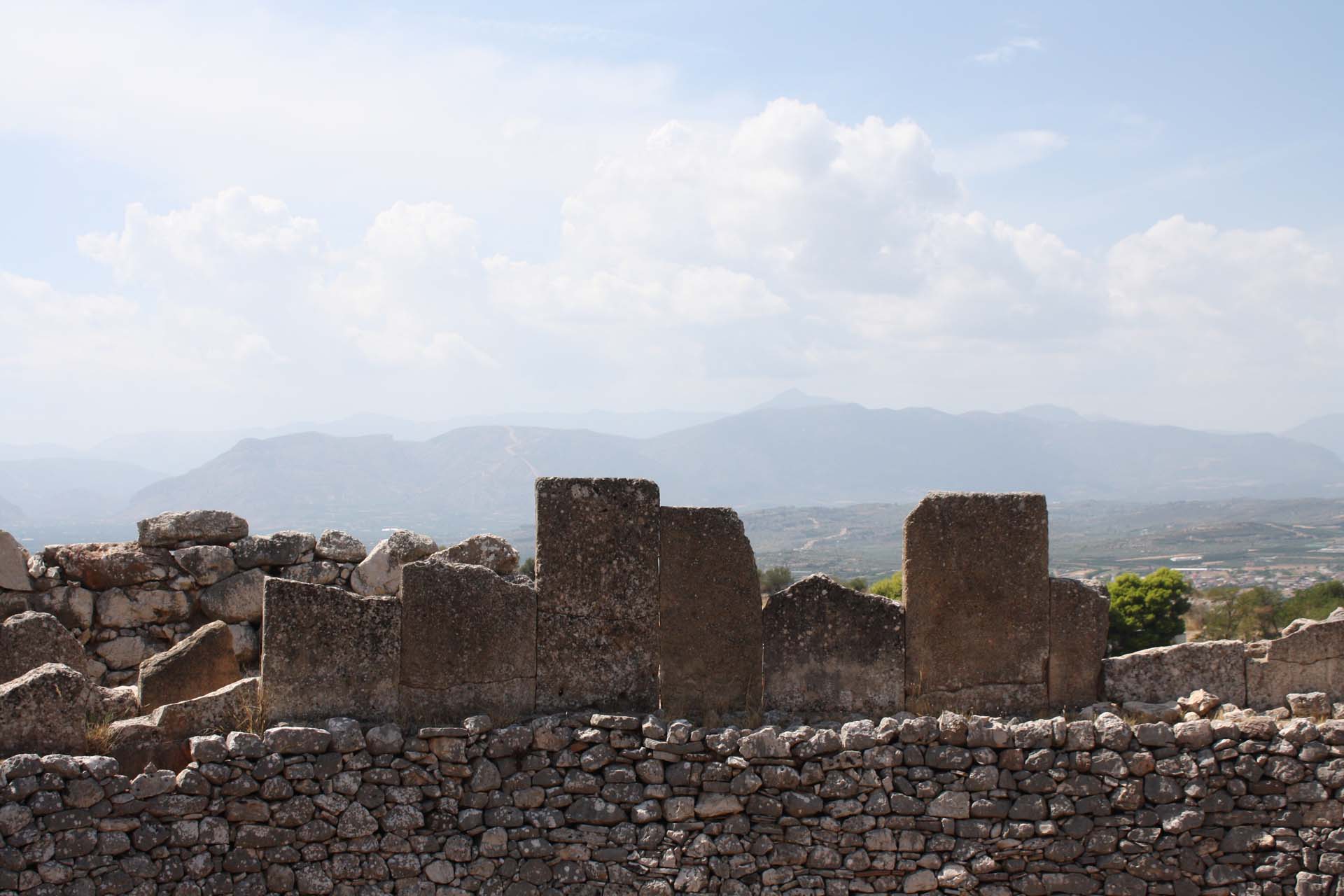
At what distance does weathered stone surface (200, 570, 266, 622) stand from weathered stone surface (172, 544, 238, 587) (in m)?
0.10

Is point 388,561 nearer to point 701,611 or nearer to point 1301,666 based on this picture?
point 701,611

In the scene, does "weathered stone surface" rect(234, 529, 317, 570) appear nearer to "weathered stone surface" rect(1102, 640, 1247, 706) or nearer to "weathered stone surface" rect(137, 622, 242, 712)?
"weathered stone surface" rect(137, 622, 242, 712)

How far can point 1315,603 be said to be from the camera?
27.0m

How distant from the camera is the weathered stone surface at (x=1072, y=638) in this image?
29.0 ft

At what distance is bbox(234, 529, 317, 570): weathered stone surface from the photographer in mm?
11648

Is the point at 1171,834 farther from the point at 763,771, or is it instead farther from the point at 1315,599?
the point at 1315,599

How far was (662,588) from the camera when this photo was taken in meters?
8.70

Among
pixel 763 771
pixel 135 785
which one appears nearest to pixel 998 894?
pixel 763 771

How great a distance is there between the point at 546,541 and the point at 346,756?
2194 mm

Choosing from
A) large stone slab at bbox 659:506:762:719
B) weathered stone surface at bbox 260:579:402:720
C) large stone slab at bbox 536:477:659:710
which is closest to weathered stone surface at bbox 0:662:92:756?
weathered stone surface at bbox 260:579:402:720

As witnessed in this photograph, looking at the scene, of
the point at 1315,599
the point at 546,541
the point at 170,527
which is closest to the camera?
the point at 546,541

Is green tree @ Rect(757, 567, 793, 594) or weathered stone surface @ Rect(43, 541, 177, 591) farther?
green tree @ Rect(757, 567, 793, 594)

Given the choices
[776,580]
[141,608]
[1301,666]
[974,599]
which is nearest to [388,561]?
[141,608]

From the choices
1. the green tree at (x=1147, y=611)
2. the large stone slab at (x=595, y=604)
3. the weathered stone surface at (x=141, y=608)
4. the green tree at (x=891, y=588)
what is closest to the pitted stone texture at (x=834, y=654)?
the large stone slab at (x=595, y=604)
